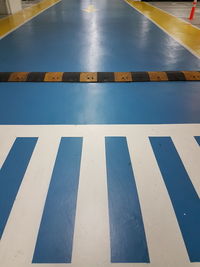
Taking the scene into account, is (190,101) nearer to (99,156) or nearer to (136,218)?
(99,156)

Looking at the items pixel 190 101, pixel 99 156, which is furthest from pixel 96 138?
pixel 190 101

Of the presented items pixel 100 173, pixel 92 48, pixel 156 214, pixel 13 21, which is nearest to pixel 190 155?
pixel 156 214

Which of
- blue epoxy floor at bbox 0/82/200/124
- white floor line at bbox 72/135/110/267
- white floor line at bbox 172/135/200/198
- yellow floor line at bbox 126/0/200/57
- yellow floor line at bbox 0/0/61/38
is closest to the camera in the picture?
white floor line at bbox 72/135/110/267

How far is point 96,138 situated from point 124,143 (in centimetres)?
34

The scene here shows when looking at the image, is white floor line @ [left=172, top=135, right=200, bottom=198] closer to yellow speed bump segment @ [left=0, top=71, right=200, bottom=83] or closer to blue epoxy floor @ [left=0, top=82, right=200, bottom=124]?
blue epoxy floor @ [left=0, top=82, right=200, bottom=124]

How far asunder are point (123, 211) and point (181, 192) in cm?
58

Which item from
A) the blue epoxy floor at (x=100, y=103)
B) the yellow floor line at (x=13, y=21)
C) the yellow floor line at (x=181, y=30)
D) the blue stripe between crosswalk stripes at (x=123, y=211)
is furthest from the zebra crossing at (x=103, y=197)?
the yellow floor line at (x=13, y=21)

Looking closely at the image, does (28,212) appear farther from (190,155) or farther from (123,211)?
(190,155)

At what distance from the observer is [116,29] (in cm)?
710

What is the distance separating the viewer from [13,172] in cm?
199

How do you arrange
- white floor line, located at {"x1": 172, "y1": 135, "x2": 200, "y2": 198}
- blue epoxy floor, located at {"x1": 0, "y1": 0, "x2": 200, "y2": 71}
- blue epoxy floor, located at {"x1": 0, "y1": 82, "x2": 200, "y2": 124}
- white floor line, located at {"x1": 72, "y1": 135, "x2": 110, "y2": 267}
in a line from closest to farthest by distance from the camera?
white floor line, located at {"x1": 72, "y1": 135, "x2": 110, "y2": 267} → white floor line, located at {"x1": 172, "y1": 135, "x2": 200, "y2": 198} → blue epoxy floor, located at {"x1": 0, "y1": 82, "x2": 200, "y2": 124} → blue epoxy floor, located at {"x1": 0, "y1": 0, "x2": 200, "y2": 71}

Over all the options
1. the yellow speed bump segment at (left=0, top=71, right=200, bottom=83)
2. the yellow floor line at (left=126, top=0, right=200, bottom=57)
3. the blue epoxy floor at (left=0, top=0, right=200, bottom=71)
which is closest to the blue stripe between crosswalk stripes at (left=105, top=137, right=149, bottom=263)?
the yellow speed bump segment at (left=0, top=71, right=200, bottom=83)

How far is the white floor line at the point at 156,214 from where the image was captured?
140cm

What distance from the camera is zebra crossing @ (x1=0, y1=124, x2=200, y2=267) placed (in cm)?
142
